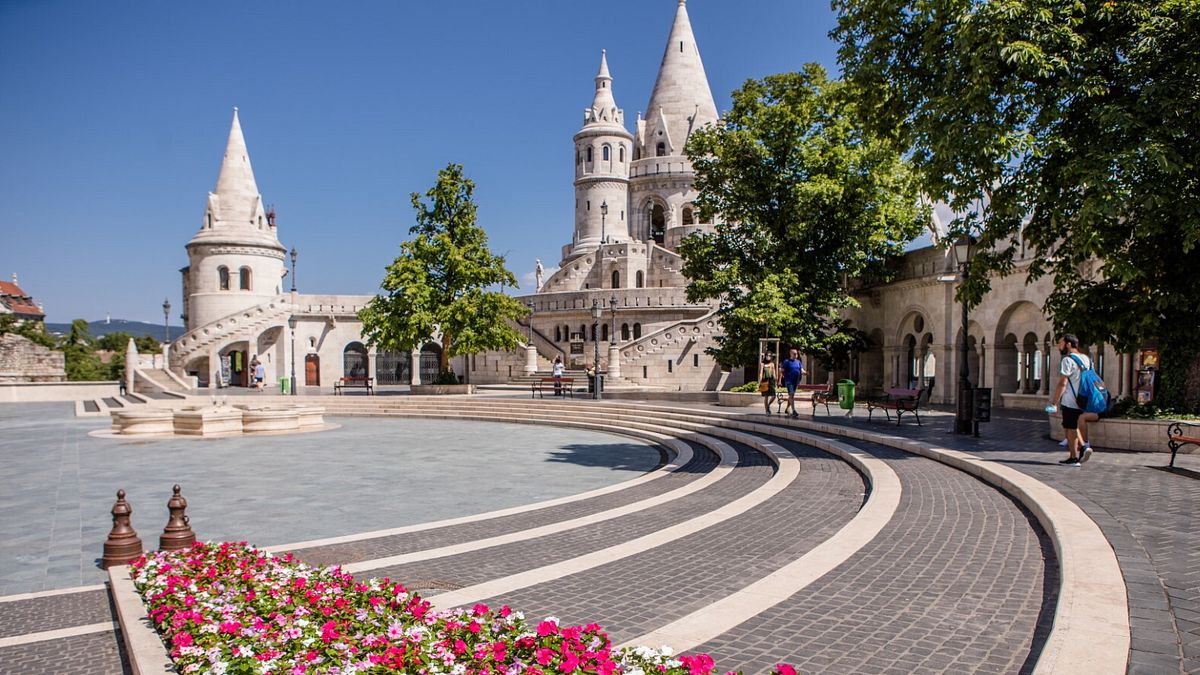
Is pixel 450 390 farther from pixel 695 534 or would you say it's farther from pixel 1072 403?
pixel 695 534

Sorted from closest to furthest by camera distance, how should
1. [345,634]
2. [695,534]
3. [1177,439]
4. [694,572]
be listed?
[345,634] → [694,572] → [695,534] → [1177,439]

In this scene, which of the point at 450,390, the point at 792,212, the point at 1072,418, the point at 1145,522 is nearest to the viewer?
the point at 1145,522

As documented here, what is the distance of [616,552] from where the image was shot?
7.23m

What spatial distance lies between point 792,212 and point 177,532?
21.2 meters

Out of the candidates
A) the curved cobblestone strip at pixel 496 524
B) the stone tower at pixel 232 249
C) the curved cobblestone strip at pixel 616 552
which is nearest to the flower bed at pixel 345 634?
the curved cobblestone strip at pixel 616 552

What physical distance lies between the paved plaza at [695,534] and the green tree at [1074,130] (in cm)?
289

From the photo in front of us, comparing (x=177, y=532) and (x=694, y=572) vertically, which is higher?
(x=177, y=532)

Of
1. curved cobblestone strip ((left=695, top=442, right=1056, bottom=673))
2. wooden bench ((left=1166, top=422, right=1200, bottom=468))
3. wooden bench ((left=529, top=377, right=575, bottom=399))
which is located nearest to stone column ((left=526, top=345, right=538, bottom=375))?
wooden bench ((left=529, top=377, right=575, bottom=399))

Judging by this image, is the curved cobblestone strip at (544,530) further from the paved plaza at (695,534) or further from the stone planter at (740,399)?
the stone planter at (740,399)

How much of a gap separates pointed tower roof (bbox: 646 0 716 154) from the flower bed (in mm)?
63460

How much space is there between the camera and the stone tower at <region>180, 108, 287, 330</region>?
50.8 m

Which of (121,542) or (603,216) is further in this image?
(603,216)

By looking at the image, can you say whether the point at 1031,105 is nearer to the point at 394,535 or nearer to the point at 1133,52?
the point at 1133,52

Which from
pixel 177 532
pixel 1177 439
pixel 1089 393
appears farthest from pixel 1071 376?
pixel 177 532
